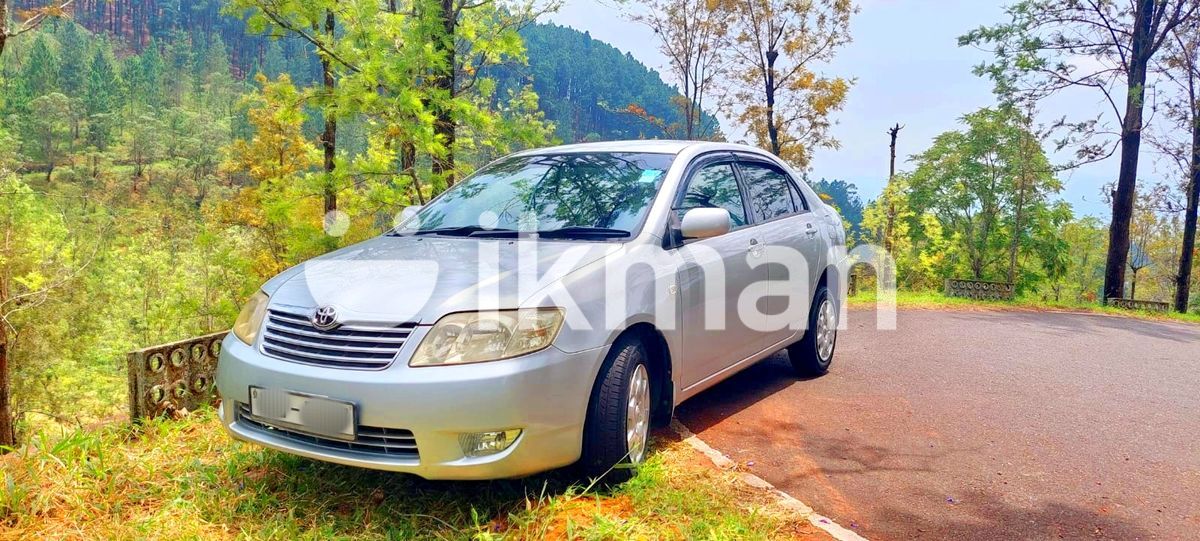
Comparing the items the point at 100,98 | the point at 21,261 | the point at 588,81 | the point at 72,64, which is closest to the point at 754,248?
the point at 21,261

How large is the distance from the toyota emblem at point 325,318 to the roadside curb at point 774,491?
81.1 inches

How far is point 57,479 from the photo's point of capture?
304 centimetres

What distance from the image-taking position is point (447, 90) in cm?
715

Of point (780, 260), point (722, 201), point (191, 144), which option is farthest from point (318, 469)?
point (191, 144)

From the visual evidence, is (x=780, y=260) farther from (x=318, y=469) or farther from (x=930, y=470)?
(x=318, y=469)

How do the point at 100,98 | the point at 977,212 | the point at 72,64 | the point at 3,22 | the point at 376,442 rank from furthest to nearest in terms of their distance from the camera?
the point at 72,64 < the point at 100,98 < the point at 977,212 < the point at 3,22 < the point at 376,442

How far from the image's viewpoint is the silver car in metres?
2.62

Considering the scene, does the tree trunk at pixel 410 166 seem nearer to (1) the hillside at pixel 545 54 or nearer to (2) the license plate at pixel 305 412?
(2) the license plate at pixel 305 412

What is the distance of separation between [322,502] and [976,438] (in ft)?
12.0

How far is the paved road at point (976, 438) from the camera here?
10.3ft

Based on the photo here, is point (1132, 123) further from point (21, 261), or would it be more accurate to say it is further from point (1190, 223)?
point (21, 261)

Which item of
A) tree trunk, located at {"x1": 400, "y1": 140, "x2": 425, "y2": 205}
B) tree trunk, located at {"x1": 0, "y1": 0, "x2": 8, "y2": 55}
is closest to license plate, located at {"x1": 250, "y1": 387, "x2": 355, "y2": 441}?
tree trunk, located at {"x1": 0, "y1": 0, "x2": 8, "y2": 55}

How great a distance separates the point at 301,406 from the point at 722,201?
2.67m

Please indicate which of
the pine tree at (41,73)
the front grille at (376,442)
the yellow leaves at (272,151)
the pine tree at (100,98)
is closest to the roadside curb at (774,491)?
the front grille at (376,442)
